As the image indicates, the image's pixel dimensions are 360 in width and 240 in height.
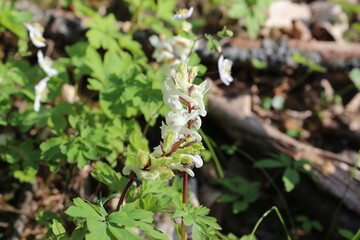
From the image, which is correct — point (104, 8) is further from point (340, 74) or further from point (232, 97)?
point (340, 74)

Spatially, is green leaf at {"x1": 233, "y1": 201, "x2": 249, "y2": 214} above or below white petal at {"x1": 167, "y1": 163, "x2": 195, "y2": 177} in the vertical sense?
below

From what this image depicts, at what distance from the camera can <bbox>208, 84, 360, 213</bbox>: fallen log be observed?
2.73 metres

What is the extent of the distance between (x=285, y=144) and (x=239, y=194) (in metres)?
0.58

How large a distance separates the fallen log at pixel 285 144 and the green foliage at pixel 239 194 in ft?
1.36

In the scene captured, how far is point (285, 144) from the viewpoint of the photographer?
9.88 ft

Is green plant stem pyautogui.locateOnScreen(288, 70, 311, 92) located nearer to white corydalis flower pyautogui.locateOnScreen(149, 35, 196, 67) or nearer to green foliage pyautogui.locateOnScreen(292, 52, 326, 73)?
green foliage pyautogui.locateOnScreen(292, 52, 326, 73)

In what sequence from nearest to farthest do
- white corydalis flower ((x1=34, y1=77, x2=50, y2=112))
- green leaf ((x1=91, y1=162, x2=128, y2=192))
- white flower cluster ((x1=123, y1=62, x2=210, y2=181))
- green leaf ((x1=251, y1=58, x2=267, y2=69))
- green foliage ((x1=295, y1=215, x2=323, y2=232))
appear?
white flower cluster ((x1=123, y1=62, x2=210, y2=181)) < green leaf ((x1=91, y1=162, x2=128, y2=192)) < white corydalis flower ((x1=34, y1=77, x2=50, y2=112)) < green foliage ((x1=295, y1=215, x2=323, y2=232)) < green leaf ((x1=251, y1=58, x2=267, y2=69))

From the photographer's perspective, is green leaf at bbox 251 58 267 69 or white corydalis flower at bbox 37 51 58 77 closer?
white corydalis flower at bbox 37 51 58 77

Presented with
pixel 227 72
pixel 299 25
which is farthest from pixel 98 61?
pixel 299 25

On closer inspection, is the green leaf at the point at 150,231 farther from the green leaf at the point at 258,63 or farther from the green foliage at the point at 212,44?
the green leaf at the point at 258,63

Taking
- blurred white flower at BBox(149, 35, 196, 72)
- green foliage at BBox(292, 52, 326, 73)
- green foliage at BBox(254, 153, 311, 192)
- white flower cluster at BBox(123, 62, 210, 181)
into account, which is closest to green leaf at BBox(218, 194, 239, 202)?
green foliage at BBox(254, 153, 311, 192)

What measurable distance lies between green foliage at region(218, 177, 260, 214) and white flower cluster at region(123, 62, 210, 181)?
1.06 meters

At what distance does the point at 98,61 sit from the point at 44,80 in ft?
1.14

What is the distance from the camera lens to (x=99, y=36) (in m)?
2.78
